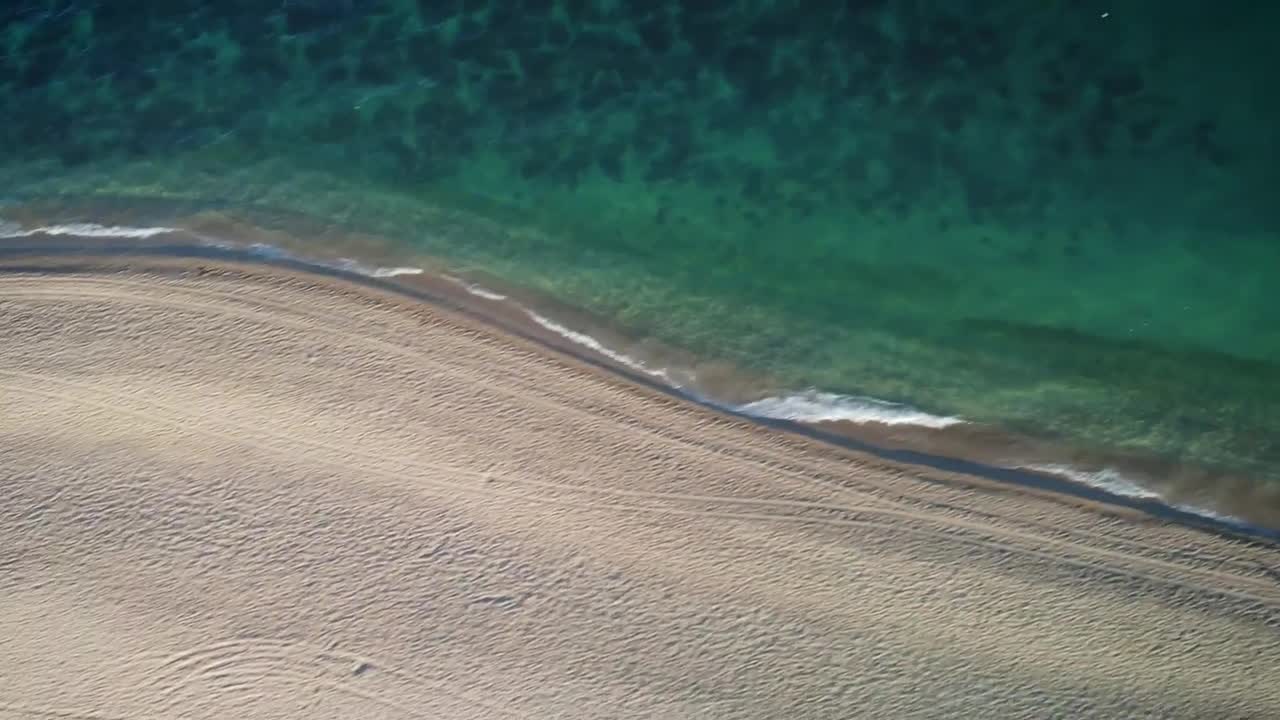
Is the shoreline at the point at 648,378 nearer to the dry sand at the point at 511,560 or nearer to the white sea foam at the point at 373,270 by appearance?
the white sea foam at the point at 373,270

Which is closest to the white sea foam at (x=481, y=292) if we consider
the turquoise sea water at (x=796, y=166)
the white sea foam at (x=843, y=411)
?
the turquoise sea water at (x=796, y=166)

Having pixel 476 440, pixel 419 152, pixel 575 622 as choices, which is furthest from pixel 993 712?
pixel 419 152

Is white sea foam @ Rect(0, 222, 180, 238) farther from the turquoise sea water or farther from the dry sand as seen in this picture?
the dry sand

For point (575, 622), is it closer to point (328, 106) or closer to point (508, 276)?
point (508, 276)

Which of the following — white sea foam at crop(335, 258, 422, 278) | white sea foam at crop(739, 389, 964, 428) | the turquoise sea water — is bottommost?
white sea foam at crop(739, 389, 964, 428)

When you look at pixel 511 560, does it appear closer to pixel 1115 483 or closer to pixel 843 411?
pixel 843 411

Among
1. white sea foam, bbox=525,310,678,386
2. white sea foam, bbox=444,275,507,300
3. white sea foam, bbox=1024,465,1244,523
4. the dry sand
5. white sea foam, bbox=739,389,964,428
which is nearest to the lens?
the dry sand

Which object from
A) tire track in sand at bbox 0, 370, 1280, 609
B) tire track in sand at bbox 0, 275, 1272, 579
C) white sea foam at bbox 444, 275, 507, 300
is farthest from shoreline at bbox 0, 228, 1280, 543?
tire track in sand at bbox 0, 370, 1280, 609
